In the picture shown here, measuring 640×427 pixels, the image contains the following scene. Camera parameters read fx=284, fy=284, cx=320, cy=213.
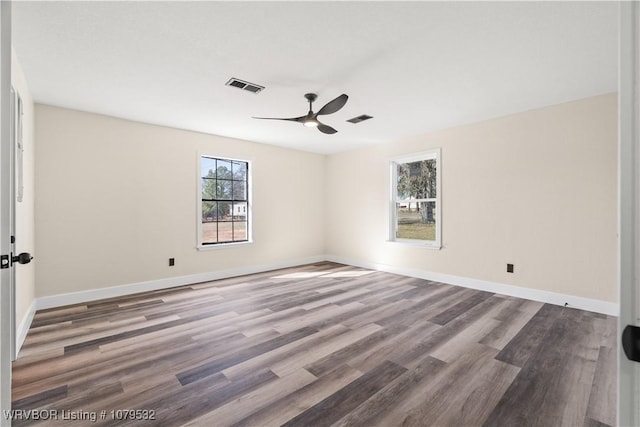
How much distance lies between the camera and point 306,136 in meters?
5.06

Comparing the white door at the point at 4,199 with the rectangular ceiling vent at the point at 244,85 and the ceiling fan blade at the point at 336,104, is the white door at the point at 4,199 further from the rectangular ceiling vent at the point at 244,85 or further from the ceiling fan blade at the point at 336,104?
the ceiling fan blade at the point at 336,104

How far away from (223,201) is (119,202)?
1.58 meters

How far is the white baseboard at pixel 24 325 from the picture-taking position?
252cm

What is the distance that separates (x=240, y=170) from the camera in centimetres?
546

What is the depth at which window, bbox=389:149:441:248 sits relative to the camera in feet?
16.0

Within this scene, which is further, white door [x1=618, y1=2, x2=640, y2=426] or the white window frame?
the white window frame

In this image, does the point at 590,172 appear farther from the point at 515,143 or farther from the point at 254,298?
the point at 254,298

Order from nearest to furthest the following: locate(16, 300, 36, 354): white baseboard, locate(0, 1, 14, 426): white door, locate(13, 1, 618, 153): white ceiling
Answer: locate(0, 1, 14, 426): white door → locate(13, 1, 618, 153): white ceiling → locate(16, 300, 36, 354): white baseboard

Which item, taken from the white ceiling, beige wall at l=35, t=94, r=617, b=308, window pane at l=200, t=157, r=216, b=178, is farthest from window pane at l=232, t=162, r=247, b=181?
the white ceiling

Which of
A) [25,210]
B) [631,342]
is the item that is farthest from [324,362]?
[25,210]

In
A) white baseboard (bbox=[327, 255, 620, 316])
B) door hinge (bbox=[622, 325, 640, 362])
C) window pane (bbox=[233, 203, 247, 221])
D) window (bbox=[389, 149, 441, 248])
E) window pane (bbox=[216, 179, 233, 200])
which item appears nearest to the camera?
door hinge (bbox=[622, 325, 640, 362])

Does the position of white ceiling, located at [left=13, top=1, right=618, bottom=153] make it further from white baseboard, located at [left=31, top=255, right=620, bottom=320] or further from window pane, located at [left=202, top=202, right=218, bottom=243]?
white baseboard, located at [left=31, top=255, right=620, bottom=320]

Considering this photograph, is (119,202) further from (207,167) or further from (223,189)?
(223,189)

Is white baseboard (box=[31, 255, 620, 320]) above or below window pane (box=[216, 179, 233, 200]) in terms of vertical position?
below
